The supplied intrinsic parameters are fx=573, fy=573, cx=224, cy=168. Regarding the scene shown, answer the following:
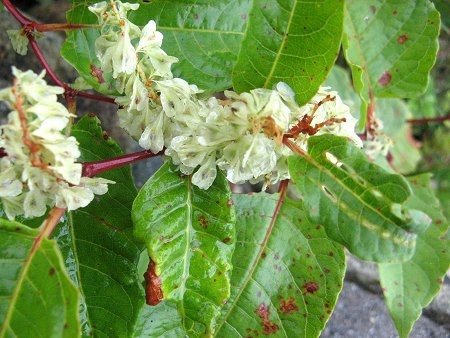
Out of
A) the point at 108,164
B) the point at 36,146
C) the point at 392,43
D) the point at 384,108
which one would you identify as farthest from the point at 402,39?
the point at 36,146

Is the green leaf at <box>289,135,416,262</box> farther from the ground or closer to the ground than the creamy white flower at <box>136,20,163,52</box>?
Result: closer to the ground

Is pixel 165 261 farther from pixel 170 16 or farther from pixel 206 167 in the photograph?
pixel 170 16

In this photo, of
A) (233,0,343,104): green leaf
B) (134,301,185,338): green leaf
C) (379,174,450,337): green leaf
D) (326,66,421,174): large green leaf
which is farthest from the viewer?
(326,66,421,174): large green leaf

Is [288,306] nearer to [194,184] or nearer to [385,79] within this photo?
[194,184]

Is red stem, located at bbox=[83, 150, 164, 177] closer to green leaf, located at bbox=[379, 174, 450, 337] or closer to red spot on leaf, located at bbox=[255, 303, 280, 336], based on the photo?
red spot on leaf, located at bbox=[255, 303, 280, 336]

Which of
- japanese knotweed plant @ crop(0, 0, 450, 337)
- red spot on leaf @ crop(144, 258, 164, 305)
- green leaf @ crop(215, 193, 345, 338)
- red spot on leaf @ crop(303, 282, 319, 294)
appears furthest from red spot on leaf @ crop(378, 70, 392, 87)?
red spot on leaf @ crop(144, 258, 164, 305)

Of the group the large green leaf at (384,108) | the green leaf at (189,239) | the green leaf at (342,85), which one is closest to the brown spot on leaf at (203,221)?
the green leaf at (189,239)

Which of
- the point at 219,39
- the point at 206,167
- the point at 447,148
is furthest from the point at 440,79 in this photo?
the point at 206,167
